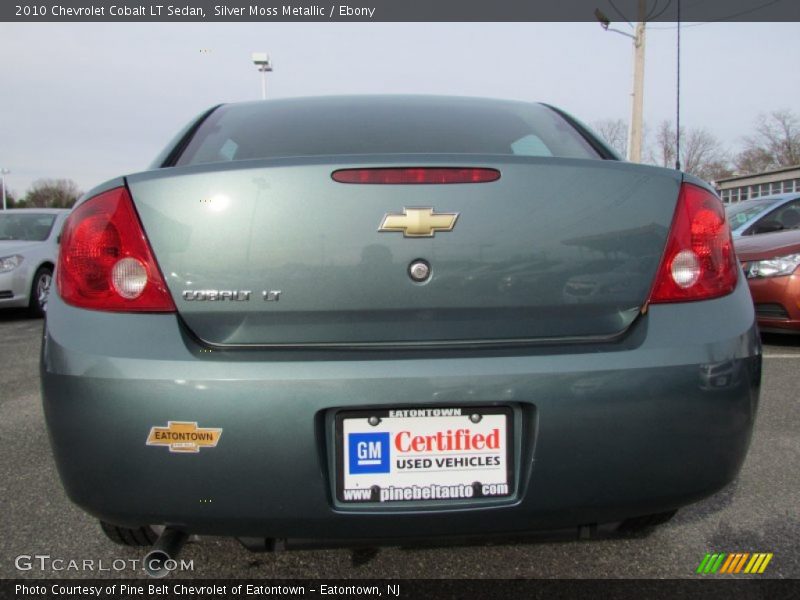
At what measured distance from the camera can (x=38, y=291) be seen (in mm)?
7367

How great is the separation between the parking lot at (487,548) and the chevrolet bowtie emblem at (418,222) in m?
0.78

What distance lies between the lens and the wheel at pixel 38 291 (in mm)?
7273

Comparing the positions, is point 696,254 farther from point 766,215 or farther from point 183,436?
point 766,215

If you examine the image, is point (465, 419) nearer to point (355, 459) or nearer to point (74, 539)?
point (355, 459)

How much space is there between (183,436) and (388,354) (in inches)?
17.7

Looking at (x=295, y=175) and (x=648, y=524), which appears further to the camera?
(x=648, y=524)

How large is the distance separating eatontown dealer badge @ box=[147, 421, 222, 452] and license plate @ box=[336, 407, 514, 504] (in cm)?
26

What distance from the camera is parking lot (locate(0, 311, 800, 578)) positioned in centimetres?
172

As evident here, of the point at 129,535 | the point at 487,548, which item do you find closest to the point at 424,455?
the point at 487,548

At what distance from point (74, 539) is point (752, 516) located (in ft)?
7.22

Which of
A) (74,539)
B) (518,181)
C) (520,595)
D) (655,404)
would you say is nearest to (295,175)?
(518,181)

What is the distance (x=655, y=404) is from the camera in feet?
4.19

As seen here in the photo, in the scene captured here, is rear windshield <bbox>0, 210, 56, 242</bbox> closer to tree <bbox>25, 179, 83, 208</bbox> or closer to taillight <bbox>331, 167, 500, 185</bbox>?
taillight <bbox>331, 167, 500, 185</bbox>

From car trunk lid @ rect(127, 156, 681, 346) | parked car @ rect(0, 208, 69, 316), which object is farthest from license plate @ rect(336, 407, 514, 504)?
parked car @ rect(0, 208, 69, 316)
